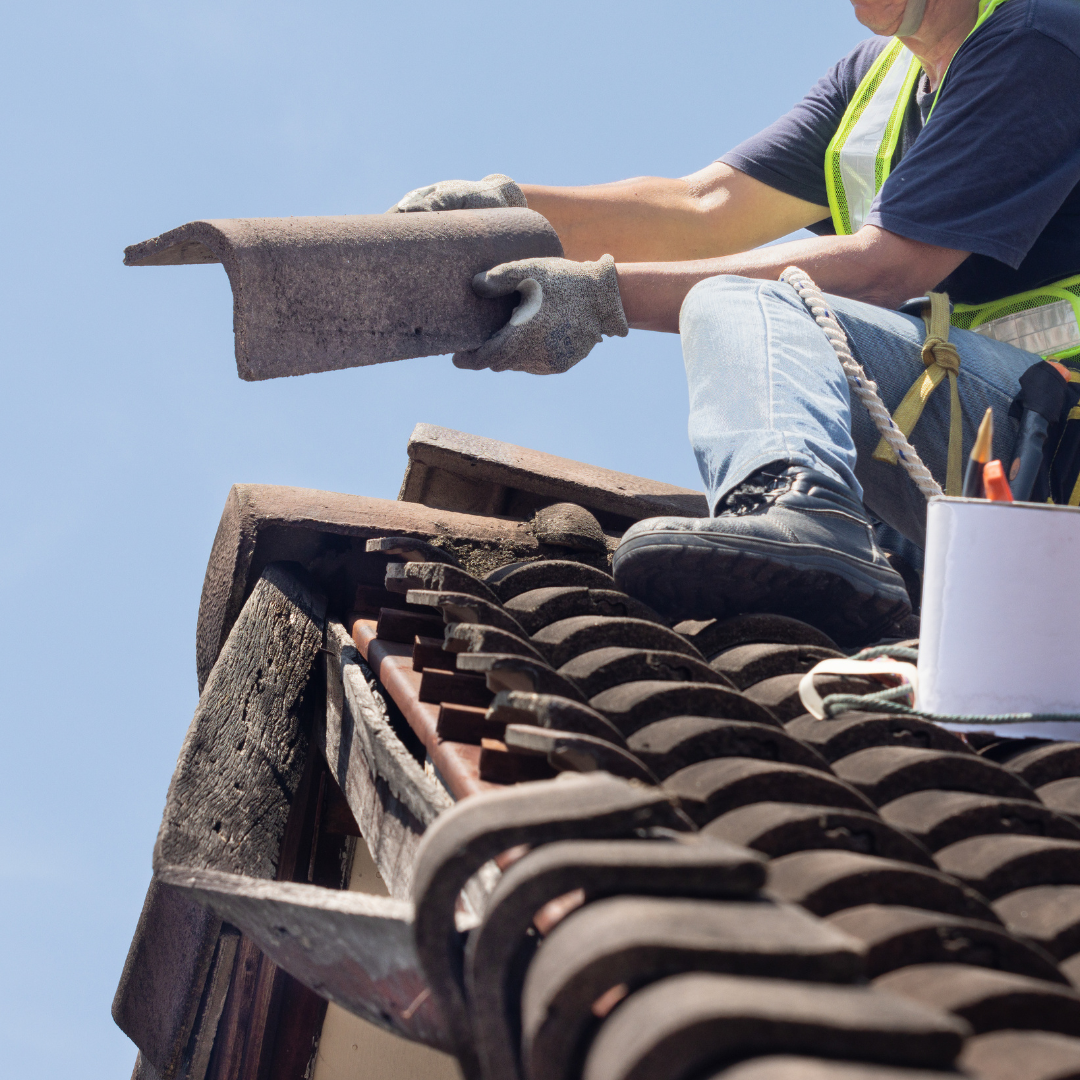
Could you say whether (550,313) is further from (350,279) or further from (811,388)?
(811,388)

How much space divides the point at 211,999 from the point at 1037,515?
6.23ft

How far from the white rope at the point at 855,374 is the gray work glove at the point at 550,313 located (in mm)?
434

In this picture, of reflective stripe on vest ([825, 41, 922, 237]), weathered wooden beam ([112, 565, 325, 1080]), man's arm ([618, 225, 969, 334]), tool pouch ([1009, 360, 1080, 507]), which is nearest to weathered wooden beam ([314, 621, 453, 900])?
weathered wooden beam ([112, 565, 325, 1080])

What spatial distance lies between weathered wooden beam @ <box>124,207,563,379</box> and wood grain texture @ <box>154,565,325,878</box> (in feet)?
1.62

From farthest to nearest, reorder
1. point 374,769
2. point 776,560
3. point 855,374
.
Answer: point 855,374 < point 776,560 < point 374,769

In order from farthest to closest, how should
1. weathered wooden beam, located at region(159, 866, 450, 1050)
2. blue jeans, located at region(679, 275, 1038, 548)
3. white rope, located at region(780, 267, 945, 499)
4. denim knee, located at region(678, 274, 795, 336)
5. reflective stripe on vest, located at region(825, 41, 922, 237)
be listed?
reflective stripe on vest, located at region(825, 41, 922, 237) < denim knee, located at region(678, 274, 795, 336) < white rope, located at region(780, 267, 945, 499) < blue jeans, located at region(679, 275, 1038, 548) < weathered wooden beam, located at region(159, 866, 450, 1050)

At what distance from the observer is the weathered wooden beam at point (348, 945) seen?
39.8 inches

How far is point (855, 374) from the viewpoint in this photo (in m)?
2.29

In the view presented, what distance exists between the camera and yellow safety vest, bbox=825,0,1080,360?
262 centimetres

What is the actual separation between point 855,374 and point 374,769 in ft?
4.24

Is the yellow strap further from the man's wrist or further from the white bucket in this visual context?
the white bucket

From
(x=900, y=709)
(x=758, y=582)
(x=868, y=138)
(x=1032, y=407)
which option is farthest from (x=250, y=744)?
(x=868, y=138)

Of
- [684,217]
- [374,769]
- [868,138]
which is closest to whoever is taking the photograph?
[374,769]

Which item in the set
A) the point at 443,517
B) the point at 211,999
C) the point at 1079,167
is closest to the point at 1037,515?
the point at 443,517
